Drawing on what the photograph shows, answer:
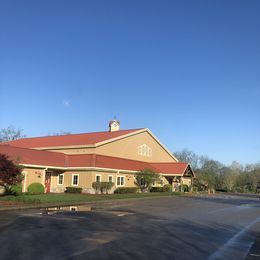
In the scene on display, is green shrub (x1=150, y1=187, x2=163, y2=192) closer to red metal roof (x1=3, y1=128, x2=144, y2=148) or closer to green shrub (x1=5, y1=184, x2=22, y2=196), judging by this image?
red metal roof (x1=3, y1=128, x2=144, y2=148)

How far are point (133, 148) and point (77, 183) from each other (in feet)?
38.2

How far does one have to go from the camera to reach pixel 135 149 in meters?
52.2

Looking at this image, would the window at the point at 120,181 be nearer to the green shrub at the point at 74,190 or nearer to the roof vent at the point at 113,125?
the green shrub at the point at 74,190

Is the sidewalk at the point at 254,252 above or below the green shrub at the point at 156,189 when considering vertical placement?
below

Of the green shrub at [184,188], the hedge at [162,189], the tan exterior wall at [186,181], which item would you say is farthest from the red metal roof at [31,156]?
the tan exterior wall at [186,181]

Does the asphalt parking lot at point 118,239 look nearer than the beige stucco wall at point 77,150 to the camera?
Yes

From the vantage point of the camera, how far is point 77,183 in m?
42.2

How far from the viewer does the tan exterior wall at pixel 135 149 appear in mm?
46969

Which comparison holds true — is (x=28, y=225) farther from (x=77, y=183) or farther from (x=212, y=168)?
(x=212, y=168)

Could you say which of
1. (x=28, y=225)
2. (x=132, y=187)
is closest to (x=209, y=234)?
(x=28, y=225)

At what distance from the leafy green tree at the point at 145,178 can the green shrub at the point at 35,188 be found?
1357 centimetres

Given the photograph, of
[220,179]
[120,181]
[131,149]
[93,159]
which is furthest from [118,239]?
[220,179]

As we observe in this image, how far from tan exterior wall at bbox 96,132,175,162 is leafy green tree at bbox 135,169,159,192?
128 inches

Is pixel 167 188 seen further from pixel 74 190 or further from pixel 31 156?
pixel 31 156
